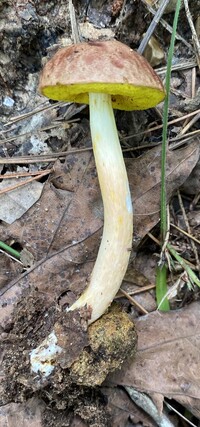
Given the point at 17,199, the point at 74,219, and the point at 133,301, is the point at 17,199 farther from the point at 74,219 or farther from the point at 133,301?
the point at 133,301

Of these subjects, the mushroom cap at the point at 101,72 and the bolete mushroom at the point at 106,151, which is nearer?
the mushroom cap at the point at 101,72

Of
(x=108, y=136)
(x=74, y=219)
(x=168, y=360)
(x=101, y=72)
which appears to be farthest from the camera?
(x=74, y=219)

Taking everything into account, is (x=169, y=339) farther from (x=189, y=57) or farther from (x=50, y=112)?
(x=189, y=57)

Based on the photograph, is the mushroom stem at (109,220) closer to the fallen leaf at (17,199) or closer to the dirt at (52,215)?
the dirt at (52,215)

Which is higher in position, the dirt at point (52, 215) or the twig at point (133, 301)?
the dirt at point (52, 215)

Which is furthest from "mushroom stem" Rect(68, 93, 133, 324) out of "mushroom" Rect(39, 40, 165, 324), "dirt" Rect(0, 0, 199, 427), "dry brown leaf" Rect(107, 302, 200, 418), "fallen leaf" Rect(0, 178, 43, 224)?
"fallen leaf" Rect(0, 178, 43, 224)

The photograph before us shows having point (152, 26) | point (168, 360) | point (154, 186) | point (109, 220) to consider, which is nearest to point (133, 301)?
point (168, 360)

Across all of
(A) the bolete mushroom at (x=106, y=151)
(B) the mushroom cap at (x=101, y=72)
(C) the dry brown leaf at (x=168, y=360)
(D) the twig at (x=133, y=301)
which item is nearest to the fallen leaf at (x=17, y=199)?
(A) the bolete mushroom at (x=106, y=151)
